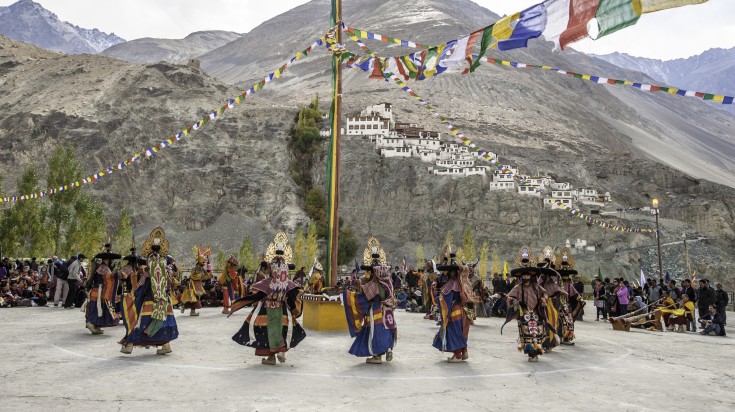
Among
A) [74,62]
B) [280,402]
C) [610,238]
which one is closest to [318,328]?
[280,402]

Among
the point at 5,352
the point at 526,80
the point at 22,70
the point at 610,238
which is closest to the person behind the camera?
the point at 5,352

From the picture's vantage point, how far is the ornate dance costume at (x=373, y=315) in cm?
1106

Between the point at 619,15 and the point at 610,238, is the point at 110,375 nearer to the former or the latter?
the point at 619,15

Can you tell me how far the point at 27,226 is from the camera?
148 feet

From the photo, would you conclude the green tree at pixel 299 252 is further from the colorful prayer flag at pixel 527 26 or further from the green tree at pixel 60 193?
the colorful prayer flag at pixel 527 26

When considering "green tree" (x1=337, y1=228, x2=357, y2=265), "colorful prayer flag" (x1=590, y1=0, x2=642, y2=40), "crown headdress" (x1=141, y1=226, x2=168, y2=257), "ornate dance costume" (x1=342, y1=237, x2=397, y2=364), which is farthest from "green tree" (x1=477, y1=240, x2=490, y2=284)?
"colorful prayer flag" (x1=590, y1=0, x2=642, y2=40)

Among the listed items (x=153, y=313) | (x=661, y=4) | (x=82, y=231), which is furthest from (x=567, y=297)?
(x=82, y=231)

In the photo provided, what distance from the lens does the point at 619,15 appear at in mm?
8375

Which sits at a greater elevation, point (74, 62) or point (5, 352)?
point (74, 62)

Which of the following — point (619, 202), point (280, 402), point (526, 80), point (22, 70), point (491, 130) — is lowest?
point (280, 402)

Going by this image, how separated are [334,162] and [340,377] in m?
7.86

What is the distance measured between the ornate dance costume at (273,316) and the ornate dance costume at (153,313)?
134 cm

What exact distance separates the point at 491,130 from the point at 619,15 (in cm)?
12526

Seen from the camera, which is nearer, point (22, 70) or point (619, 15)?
point (619, 15)
